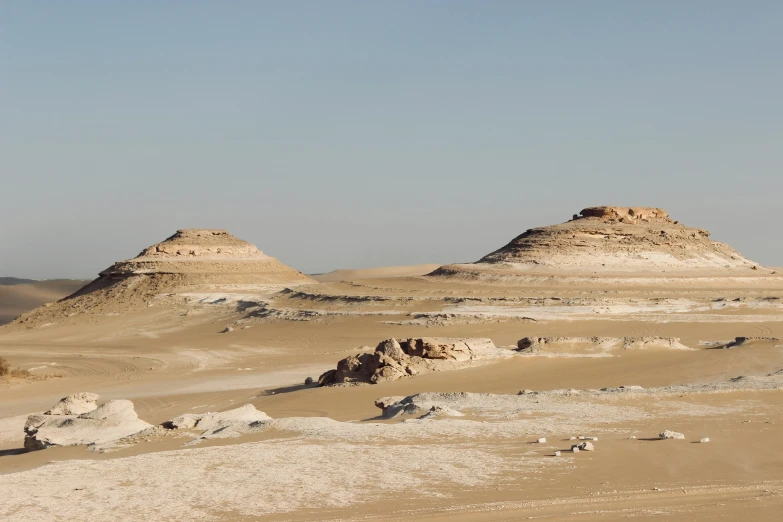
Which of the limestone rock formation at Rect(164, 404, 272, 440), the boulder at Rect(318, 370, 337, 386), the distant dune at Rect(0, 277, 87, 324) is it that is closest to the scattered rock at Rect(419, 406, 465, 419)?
the limestone rock formation at Rect(164, 404, 272, 440)

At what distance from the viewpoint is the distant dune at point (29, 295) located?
59.5 metres

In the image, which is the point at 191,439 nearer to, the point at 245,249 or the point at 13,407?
the point at 13,407

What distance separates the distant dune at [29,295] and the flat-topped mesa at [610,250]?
33.7m

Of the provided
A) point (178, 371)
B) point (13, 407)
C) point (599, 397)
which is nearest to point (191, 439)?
point (599, 397)

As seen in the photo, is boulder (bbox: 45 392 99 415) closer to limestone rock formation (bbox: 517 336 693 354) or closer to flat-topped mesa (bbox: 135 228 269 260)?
limestone rock formation (bbox: 517 336 693 354)

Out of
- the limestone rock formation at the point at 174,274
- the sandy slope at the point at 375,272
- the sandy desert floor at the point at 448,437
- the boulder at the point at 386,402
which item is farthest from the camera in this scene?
the sandy slope at the point at 375,272

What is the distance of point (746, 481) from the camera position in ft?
22.8

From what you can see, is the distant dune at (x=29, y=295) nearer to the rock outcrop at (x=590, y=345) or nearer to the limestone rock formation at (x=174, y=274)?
the limestone rock formation at (x=174, y=274)

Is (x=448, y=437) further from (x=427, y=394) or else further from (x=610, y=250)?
(x=610, y=250)

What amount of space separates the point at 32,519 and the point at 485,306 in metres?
22.0

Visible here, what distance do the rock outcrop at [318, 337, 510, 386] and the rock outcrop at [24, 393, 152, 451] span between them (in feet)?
17.5

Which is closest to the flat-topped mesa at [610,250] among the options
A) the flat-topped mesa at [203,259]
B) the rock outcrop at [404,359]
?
the flat-topped mesa at [203,259]

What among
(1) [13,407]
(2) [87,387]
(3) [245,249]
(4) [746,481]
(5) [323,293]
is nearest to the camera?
(4) [746,481]

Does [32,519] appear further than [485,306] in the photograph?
No
